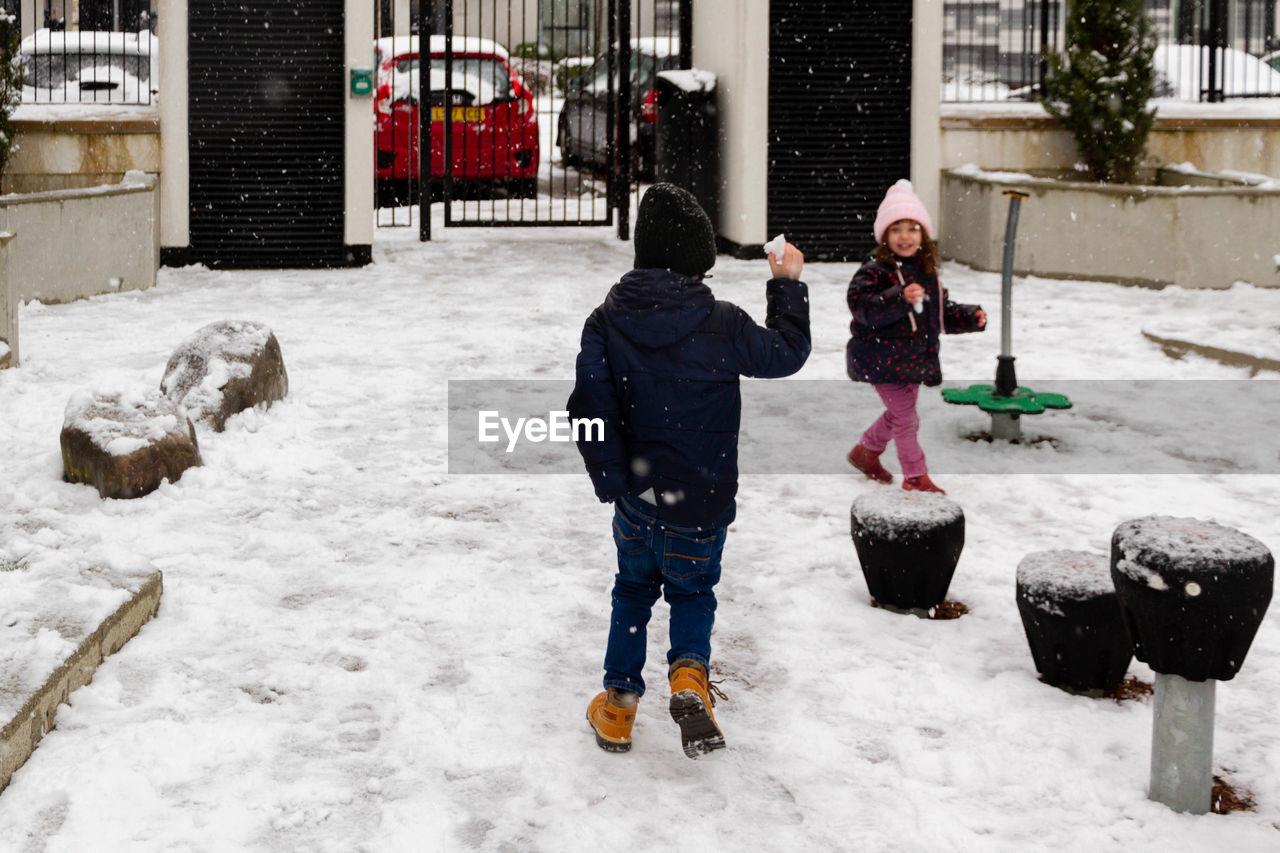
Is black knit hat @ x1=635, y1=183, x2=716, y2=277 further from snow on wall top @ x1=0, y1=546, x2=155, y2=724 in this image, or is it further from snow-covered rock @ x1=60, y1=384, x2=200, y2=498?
snow-covered rock @ x1=60, y1=384, x2=200, y2=498

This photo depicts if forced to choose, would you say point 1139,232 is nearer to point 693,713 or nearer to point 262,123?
point 262,123

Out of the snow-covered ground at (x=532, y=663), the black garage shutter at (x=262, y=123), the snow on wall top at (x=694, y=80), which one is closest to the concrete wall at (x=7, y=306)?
the snow-covered ground at (x=532, y=663)

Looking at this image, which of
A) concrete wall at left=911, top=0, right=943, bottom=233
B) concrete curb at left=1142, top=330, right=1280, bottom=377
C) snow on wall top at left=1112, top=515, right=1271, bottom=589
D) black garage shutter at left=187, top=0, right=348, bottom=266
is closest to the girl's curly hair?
snow on wall top at left=1112, top=515, right=1271, bottom=589

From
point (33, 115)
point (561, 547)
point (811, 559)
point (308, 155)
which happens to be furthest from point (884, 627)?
point (33, 115)

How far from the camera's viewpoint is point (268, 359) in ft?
25.0

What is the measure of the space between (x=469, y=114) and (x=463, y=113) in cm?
17

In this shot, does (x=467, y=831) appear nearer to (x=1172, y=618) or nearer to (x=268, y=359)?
(x=1172, y=618)

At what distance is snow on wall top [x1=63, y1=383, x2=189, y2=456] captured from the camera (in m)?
6.15

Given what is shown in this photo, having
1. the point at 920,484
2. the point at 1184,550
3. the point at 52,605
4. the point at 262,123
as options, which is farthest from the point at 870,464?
the point at 262,123

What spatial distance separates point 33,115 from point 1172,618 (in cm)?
1138

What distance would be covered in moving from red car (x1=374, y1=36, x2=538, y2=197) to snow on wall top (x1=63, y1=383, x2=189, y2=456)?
29.8 ft

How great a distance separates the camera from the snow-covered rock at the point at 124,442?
609 cm

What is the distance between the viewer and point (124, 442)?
20.1 ft

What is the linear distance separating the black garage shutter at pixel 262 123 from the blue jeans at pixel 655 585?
9.47m
